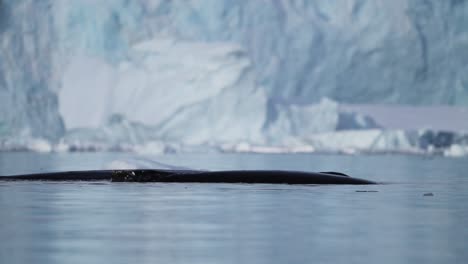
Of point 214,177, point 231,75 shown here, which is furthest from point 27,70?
point 214,177

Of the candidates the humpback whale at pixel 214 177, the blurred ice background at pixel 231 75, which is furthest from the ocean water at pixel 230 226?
the blurred ice background at pixel 231 75

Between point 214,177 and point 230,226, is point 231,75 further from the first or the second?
point 230,226

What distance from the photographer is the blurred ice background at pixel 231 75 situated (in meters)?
30.1

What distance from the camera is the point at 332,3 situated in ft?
108

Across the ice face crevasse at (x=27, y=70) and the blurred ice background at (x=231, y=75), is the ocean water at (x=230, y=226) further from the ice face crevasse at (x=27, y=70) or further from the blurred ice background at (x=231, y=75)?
the ice face crevasse at (x=27, y=70)

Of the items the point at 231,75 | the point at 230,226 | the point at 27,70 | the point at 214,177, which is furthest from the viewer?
the point at 27,70

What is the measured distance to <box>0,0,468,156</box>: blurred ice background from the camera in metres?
30.1

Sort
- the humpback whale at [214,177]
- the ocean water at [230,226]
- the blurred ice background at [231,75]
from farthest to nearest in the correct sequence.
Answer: the blurred ice background at [231,75]
the humpback whale at [214,177]
the ocean water at [230,226]

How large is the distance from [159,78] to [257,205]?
23.2m

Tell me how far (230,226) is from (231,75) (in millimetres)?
23758

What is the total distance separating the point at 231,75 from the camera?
99.0 feet

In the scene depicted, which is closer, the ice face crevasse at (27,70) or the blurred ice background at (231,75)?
the blurred ice background at (231,75)

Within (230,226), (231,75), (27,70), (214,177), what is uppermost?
(27,70)

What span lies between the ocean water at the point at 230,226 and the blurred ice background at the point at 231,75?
19.3 m
